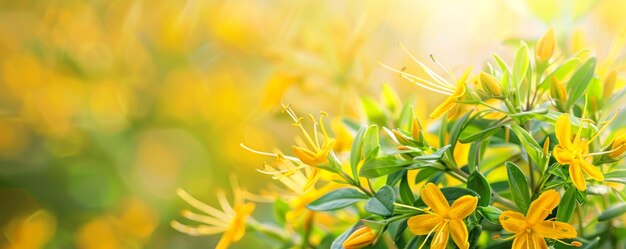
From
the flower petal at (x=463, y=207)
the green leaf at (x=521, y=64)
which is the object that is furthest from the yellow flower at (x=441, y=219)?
the green leaf at (x=521, y=64)

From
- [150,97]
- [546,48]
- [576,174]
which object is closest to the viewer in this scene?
[576,174]

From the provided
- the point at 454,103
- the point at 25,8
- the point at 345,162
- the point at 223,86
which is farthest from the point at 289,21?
the point at 454,103

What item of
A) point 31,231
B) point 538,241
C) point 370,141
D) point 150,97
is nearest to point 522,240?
point 538,241

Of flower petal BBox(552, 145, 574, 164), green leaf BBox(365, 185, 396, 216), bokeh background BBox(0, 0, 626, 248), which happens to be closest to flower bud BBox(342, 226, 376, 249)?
green leaf BBox(365, 185, 396, 216)

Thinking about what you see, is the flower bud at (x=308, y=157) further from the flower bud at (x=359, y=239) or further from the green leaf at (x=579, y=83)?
the green leaf at (x=579, y=83)

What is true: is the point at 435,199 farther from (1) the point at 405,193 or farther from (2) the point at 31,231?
(2) the point at 31,231

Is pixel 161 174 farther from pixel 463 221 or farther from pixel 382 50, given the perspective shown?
pixel 463 221
